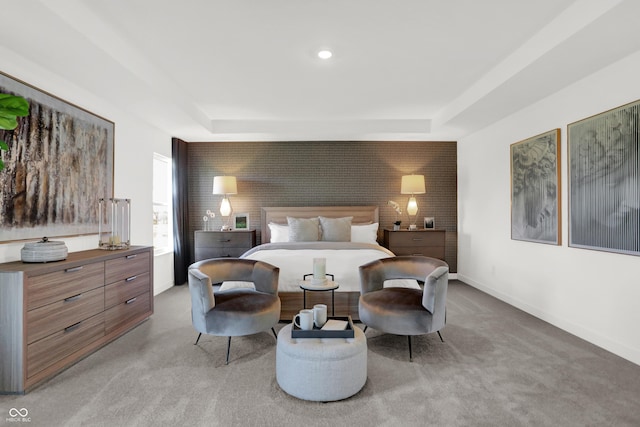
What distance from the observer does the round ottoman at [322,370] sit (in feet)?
6.98

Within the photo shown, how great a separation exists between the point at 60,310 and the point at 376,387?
2379 millimetres

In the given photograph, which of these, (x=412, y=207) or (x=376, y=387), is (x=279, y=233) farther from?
(x=376, y=387)

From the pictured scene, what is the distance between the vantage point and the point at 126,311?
11.1 ft

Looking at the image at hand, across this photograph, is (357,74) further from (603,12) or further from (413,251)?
(413,251)

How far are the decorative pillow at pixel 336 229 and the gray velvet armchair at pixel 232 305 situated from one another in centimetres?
203

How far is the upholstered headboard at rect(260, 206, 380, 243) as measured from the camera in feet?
19.2

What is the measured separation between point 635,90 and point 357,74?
2369 millimetres

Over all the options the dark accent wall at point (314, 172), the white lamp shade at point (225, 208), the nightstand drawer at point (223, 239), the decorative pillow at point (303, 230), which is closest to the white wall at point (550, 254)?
the dark accent wall at point (314, 172)

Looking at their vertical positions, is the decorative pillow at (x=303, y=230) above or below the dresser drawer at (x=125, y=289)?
above

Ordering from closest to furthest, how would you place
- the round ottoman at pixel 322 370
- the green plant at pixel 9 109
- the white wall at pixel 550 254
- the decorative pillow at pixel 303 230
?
the green plant at pixel 9 109
the round ottoman at pixel 322 370
the white wall at pixel 550 254
the decorative pillow at pixel 303 230

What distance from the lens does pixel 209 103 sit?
4.58 meters

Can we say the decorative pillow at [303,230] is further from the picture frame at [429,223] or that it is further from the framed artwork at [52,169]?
the framed artwork at [52,169]

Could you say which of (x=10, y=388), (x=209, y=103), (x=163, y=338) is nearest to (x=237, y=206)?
(x=209, y=103)

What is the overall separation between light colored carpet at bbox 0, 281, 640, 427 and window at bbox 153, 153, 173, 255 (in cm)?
245
